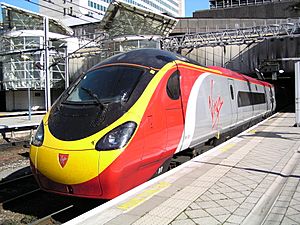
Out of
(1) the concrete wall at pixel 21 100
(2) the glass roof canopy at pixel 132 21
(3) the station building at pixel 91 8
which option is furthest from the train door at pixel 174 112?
(1) the concrete wall at pixel 21 100

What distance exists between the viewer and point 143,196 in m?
5.16

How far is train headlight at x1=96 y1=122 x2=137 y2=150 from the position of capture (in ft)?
16.2

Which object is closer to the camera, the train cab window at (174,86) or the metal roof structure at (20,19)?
the train cab window at (174,86)

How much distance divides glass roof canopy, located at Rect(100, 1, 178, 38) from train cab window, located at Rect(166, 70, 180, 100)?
3570cm

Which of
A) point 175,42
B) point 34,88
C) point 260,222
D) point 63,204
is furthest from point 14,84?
point 260,222

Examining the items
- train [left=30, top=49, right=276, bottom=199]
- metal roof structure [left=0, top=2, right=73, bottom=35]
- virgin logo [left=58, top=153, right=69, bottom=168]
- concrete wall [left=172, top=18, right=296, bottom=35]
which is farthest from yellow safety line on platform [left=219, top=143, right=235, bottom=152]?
concrete wall [left=172, top=18, right=296, bottom=35]

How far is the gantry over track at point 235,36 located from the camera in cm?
2647

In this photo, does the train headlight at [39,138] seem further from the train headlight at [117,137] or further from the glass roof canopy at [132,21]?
the glass roof canopy at [132,21]

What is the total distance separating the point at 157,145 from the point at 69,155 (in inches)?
62.3

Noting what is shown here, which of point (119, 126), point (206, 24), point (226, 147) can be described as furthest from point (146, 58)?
point (206, 24)

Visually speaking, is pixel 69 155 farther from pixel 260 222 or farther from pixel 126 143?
pixel 260 222

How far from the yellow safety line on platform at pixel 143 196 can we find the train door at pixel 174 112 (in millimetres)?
769

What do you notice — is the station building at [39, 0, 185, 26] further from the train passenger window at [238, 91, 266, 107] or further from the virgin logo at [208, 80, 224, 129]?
the virgin logo at [208, 80, 224, 129]

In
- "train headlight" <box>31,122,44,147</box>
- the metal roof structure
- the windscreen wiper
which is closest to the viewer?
"train headlight" <box>31,122,44,147</box>
